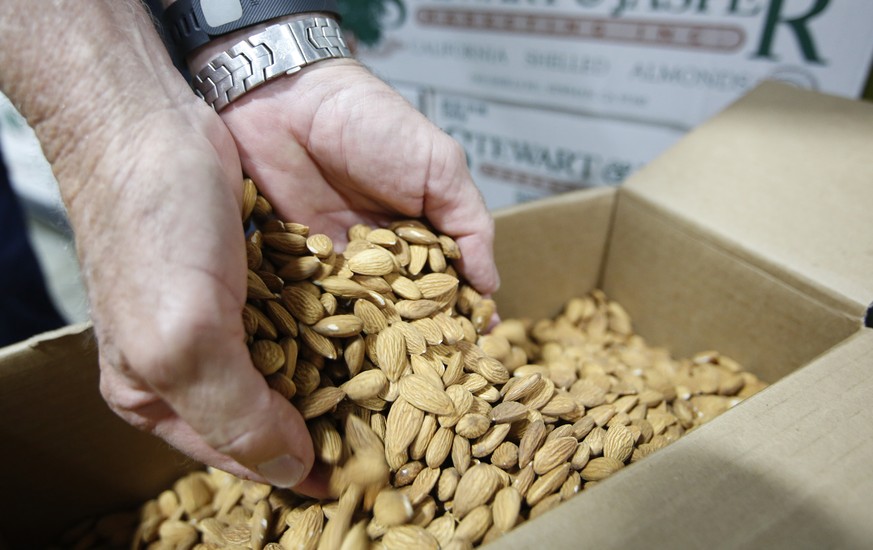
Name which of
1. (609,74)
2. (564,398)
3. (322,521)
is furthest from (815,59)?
(322,521)

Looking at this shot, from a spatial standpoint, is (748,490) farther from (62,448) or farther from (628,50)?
(628,50)

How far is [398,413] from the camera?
0.69 metres

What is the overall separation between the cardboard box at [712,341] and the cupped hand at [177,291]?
0.83 feet

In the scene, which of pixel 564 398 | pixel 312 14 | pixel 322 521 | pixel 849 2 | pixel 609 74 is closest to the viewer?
pixel 322 521

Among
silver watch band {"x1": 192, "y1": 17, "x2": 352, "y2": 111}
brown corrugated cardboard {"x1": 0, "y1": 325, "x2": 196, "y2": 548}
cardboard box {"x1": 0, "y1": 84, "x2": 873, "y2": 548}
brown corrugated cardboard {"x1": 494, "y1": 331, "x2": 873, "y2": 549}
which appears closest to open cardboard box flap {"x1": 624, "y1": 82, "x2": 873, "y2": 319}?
cardboard box {"x1": 0, "y1": 84, "x2": 873, "y2": 548}

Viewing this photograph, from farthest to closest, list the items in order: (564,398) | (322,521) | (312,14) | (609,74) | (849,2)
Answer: (609,74), (849,2), (312,14), (564,398), (322,521)

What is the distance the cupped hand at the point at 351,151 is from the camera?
0.85 metres

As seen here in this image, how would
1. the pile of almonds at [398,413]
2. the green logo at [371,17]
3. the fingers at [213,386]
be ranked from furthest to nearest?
the green logo at [371,17] → the pile of almonds at [398,413] → the fingers at [213,386]

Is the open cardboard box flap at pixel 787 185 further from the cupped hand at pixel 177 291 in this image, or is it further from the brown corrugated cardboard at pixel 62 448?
the brown corrugated cardboard at pixel 62 448

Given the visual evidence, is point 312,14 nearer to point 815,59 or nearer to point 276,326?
point 276,326

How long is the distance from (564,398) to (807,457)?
303 mm

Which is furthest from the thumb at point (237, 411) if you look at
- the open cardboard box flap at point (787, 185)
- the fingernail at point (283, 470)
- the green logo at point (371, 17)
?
the green logo at point (371, 17)

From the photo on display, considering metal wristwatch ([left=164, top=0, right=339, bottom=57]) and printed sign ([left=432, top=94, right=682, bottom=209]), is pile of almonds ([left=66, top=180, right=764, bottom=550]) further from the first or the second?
printed sign ([left=432, top=94, right=682, bottom=209])

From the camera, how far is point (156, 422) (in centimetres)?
62
